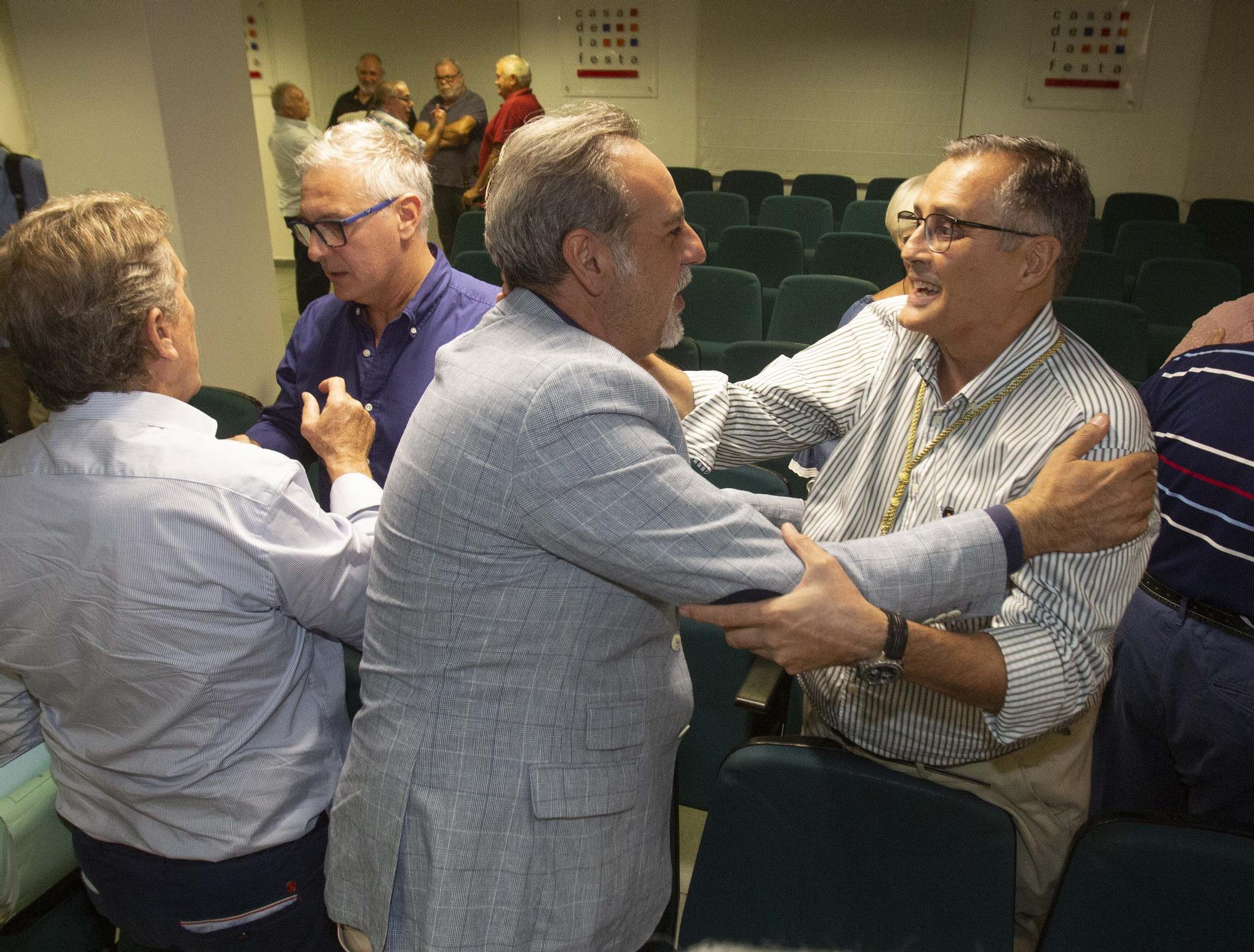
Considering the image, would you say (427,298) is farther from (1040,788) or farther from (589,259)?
(1040,788)

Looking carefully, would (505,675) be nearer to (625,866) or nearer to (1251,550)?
(625,866)

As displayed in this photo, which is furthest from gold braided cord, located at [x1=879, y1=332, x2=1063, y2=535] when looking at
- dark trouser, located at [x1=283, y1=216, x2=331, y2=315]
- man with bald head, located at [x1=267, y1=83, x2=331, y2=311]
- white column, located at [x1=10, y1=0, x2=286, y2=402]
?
man with bald head, located at [x1=267, y1=83, x2=331, y2=311]

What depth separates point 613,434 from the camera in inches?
40.6

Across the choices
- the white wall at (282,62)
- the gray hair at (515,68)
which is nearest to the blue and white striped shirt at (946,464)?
the gray hair at (515,68)

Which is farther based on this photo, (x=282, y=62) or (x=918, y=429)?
(x=282, y=62)

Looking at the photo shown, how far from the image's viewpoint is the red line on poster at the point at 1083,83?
8016mm

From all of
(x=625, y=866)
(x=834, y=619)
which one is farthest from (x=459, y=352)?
(x=625, y=866)

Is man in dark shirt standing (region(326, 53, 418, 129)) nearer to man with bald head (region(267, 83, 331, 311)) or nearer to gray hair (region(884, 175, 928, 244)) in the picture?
man with bald head (region(267, 83, 331, 311))

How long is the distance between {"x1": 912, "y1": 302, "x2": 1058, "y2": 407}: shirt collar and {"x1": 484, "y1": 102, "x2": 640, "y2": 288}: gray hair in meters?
0.61

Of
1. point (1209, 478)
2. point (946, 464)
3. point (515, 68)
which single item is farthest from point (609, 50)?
point (946, 464)

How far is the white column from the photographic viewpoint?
158 inches

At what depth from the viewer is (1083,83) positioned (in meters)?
8.12

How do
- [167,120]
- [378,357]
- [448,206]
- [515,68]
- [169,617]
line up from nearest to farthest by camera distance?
[169,617] → [378,357] → [167,120] → [515,68] → [448,206]

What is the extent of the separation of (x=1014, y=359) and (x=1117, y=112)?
8.17 m
